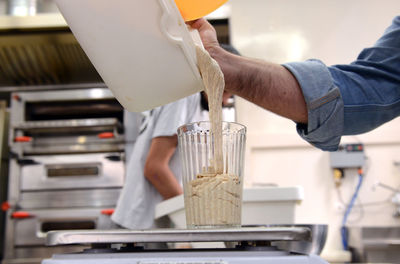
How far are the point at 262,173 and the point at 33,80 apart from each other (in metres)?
1.50

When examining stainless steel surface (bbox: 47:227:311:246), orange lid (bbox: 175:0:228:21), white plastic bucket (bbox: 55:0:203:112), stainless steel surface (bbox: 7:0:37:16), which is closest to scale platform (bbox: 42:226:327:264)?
stainless steel surface (bbox: 47:227:311:246)

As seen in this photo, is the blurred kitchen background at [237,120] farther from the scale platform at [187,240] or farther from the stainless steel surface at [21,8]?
the scale platform at [187,240]

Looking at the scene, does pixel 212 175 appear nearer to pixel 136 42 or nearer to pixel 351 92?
pixel 136 42

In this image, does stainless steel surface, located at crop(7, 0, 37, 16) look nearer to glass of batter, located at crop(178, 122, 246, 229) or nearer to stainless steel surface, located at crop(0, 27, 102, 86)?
stainless steel surface, located at crop(0, 27, 102, 86)

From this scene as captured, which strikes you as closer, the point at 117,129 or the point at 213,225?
the point at 213,225

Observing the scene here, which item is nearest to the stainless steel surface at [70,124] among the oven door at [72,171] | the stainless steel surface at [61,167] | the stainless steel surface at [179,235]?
the stainless steel surface at [61,167]

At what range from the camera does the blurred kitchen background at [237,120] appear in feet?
6.89

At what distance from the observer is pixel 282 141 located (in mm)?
2203

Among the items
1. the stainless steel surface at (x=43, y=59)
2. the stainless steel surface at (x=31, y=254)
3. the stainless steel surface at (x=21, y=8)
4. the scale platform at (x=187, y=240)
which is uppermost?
the stainless steel surface at (x=21, y=8)

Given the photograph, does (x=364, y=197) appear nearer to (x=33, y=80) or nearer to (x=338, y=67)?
(x=338, y=67)

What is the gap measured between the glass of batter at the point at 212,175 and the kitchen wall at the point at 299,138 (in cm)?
153

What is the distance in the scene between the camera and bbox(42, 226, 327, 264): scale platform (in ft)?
1.51

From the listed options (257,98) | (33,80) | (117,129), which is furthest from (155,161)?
(33,80)

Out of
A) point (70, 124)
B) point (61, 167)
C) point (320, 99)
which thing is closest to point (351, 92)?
point (320, 99)
